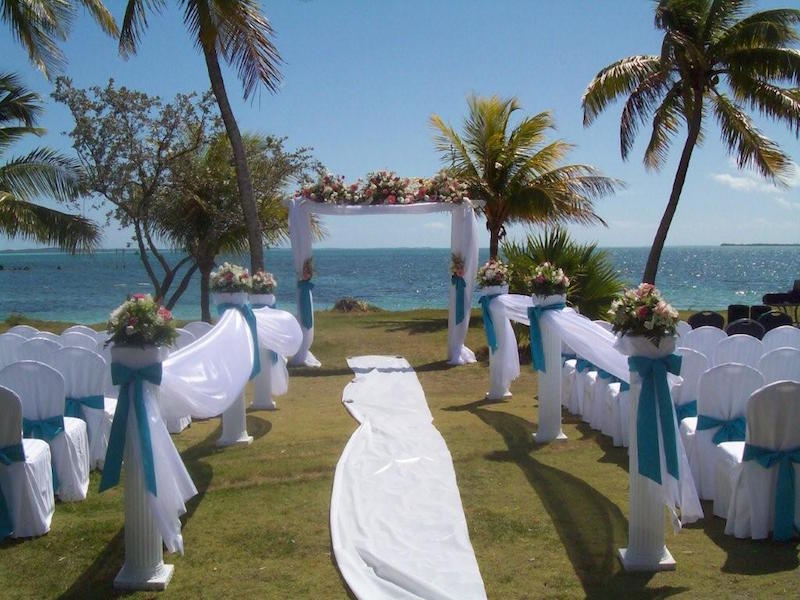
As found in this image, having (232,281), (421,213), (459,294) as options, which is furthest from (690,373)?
(421,213)

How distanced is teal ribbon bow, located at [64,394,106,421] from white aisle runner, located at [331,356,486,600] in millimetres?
2359

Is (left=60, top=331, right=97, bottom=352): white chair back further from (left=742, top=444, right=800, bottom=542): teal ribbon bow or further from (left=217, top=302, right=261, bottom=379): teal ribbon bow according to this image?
(left=742, top=444, right=800, bottom=542): teal ribbon bow

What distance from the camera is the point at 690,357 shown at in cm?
700

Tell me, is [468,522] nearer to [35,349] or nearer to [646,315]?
[646,315]

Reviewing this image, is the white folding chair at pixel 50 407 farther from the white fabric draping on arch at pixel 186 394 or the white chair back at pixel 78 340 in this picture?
the white chair back at pixel 78 340

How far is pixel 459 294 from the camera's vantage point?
13867 millimetres

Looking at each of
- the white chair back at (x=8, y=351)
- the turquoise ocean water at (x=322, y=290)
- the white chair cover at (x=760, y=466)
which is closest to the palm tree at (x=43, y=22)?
the white chair back at (x=8, y=351)

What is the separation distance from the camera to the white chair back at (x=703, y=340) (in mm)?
8922

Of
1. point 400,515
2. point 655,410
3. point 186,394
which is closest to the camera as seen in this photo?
point 655,410

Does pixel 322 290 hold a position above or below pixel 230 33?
below

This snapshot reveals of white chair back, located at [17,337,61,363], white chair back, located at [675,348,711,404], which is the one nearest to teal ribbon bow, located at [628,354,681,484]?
white chair back, located at [675,348,711,404]

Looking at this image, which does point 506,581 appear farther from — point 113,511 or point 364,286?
point 364,286

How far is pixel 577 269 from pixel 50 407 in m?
9.49

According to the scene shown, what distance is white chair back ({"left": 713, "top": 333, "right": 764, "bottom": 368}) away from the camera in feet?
26.7
